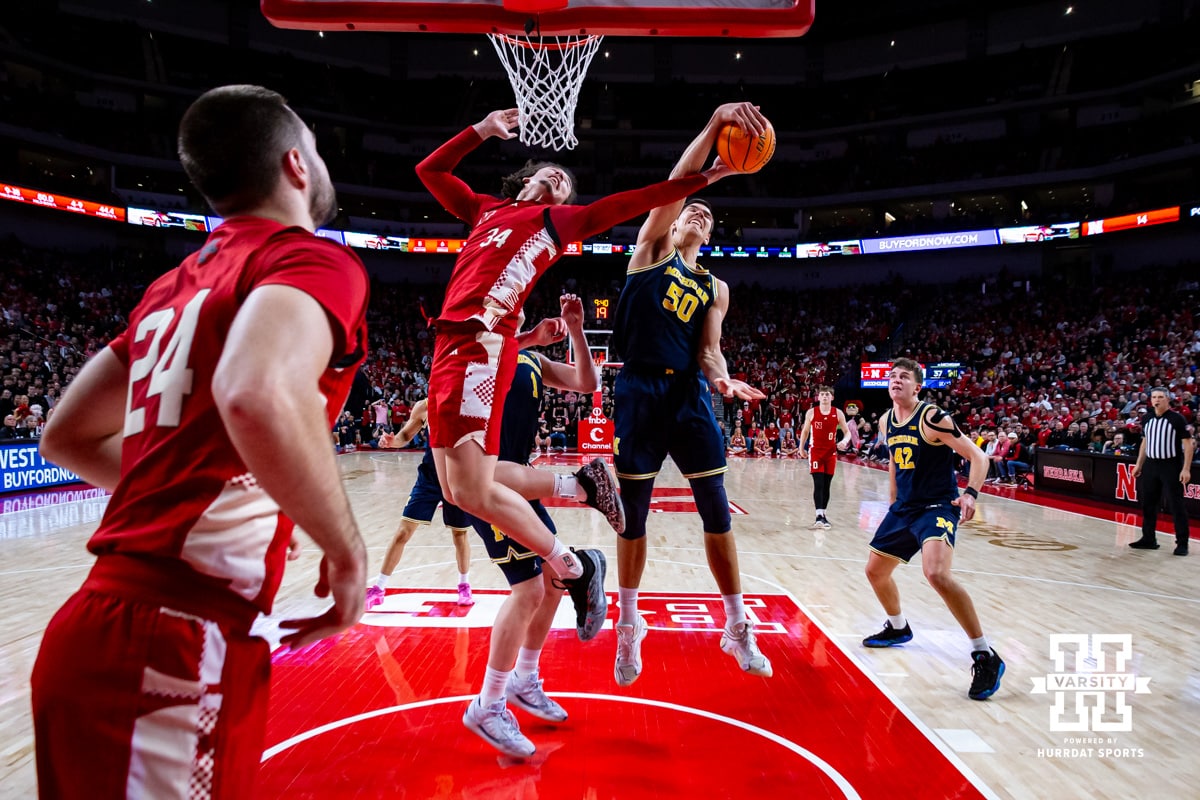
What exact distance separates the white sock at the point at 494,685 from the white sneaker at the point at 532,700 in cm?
26

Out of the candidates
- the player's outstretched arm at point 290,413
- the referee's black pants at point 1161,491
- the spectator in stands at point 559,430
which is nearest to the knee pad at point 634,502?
the player's outstretched arm at point 290,413

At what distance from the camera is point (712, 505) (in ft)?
14.5

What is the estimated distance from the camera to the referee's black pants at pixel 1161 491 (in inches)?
364

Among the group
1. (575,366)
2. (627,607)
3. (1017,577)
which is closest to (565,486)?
(575,366)

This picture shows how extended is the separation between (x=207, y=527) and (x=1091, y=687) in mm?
5438

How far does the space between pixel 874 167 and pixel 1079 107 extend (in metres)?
8.50

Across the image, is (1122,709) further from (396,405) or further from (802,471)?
(396,405)

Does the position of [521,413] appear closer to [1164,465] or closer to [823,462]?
[823,462]

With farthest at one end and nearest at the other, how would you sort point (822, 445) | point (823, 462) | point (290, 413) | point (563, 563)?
1. point (823, 462)
2. point (822, 445)
3. point (563, 563)
4. point (290, 413)

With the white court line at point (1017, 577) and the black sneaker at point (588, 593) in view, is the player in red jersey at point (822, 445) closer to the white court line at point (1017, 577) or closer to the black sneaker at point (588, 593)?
the white court line at point (1017, 577)

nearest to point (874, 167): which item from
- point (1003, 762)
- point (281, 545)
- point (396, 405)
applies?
point (396, 405)

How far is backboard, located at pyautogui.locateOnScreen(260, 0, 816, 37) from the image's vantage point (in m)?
5.11

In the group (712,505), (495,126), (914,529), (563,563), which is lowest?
(914,529)

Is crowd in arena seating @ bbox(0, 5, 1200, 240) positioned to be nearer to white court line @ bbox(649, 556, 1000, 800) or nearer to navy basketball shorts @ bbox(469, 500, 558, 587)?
white court line @ bbox(649, 556, 1000, 800)
